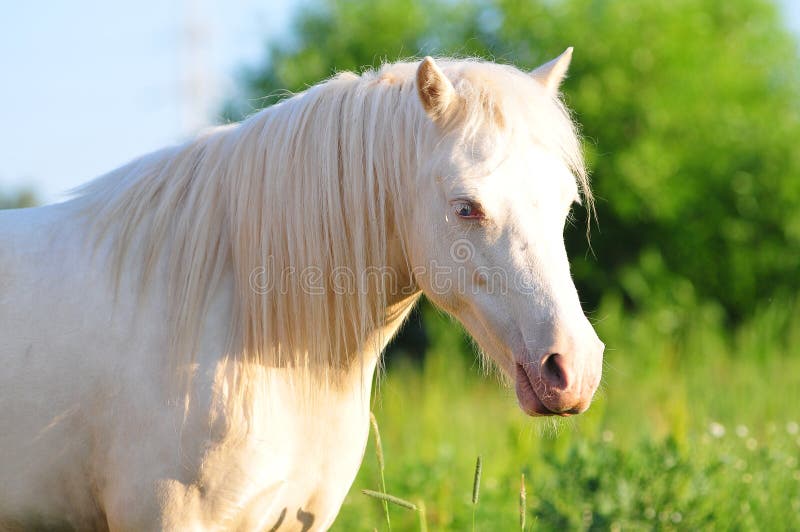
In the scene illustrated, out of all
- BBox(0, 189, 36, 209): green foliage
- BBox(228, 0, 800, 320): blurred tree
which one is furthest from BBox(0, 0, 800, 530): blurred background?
BBox(0, 189, 36, 209): green foliage

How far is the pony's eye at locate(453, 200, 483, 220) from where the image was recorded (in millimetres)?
1959

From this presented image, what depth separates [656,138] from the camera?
1119cm

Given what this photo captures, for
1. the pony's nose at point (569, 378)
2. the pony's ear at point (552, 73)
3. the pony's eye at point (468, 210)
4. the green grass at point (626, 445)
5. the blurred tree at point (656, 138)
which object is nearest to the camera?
the pony's nose at point (569, 378)

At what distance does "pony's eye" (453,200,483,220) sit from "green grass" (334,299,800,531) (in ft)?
1.82

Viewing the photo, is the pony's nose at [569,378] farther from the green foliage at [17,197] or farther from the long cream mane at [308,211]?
the green foliage at [17,197]

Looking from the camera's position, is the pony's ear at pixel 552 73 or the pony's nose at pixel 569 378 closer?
the pony's nose at pixel 569 378

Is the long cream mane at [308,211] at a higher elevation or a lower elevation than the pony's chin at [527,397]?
higher

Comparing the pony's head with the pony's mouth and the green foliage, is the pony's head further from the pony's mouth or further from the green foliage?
the green foliage

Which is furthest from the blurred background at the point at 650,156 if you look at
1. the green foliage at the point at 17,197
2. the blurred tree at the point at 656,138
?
the green foliage at the point at 17,197

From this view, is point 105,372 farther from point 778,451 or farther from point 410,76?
point 778,451

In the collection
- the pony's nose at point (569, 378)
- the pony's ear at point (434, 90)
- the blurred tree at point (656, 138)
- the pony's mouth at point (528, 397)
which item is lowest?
the blurred tree at point (656, 138)

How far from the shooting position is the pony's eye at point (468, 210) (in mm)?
1959

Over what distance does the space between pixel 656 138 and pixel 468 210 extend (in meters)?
10.0

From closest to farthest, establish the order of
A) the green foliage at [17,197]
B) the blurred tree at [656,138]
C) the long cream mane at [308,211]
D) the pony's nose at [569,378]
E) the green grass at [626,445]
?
1. the pony's nose at [569,378]
2. the long cream mane at [308,211]
3. the green grass at [626,445]
4. the blurred tree at [656,138]
5. the green foliage at [17,197]
